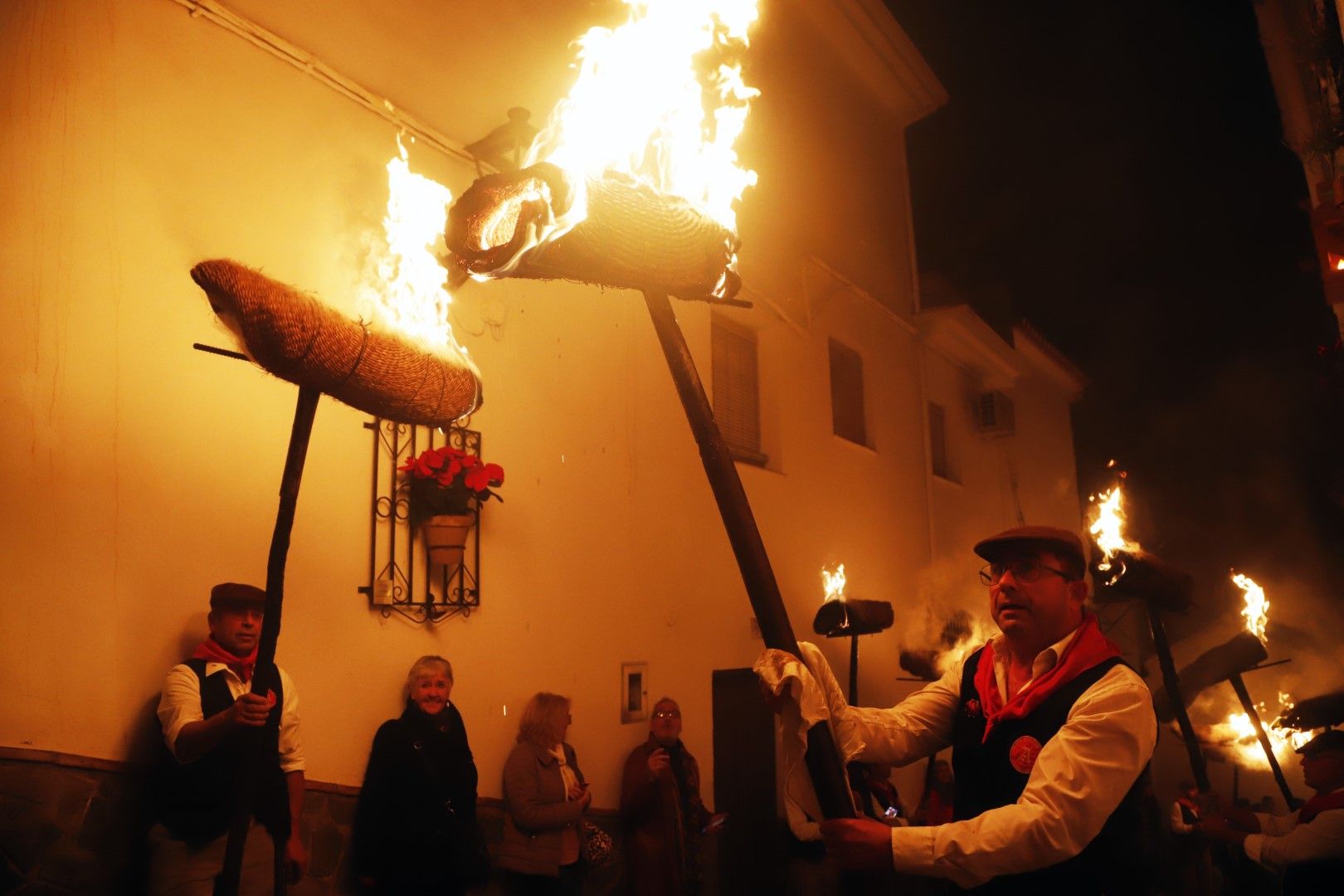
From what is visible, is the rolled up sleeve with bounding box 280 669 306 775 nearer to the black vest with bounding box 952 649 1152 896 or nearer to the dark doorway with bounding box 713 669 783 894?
the black vest with bounding box 952 649 1152 896

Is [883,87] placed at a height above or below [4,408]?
above

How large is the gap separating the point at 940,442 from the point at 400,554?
36.1 ft

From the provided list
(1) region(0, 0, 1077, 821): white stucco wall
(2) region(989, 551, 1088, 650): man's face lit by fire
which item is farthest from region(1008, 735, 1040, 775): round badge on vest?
(1) region(0, 0, 1077, 821): white stucco wall

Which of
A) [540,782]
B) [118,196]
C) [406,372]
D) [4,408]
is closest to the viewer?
[406,372]

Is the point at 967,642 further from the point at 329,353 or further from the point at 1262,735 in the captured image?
the point at 329,353

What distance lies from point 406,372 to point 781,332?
7648 mm

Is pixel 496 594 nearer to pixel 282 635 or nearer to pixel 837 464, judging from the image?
pixel 282 635

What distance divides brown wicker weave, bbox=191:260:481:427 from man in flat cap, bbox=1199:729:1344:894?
16.8 feet

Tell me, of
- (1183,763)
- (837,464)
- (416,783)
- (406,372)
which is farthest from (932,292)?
(406,372)

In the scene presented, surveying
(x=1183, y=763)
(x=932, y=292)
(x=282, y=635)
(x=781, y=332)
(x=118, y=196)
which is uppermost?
(x=932, y=292)

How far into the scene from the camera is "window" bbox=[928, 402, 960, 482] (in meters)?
14.7

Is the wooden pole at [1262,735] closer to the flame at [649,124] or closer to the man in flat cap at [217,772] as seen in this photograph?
the flame at [649,124]

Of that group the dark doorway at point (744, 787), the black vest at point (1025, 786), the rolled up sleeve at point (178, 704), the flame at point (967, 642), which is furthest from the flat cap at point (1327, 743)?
the rolled up sleeve at point (178, 704)

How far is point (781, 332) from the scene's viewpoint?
34.7 ft
